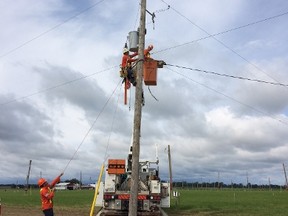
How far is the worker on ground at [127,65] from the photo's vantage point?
1357cm

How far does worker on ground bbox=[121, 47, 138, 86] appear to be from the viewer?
44.5 ft

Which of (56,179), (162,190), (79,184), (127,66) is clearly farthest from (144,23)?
(79,184)

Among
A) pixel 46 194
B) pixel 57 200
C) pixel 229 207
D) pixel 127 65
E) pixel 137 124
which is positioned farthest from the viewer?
pixel 57 200

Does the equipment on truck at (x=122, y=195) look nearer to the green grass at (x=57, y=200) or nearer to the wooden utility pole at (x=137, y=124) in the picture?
the wooden utility pole at (x=137, y=124)

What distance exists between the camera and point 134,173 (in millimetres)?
11305

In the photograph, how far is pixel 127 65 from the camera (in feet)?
44.9

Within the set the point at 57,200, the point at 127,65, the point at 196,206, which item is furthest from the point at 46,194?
the point at 57,200

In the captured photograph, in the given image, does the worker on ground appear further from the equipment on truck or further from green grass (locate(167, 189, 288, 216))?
green grass (locate(167, 189, 288, 216))

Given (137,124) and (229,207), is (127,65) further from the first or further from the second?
(229,207)

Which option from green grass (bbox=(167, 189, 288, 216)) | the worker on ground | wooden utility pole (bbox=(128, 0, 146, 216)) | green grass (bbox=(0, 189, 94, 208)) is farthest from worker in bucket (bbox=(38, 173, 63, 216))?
green grass (bbox=(0, 189, 94, 208))

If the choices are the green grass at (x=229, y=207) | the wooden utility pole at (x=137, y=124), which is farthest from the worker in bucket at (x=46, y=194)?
the green grass at (x=229, y=207)

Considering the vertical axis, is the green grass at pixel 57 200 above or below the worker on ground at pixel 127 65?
below

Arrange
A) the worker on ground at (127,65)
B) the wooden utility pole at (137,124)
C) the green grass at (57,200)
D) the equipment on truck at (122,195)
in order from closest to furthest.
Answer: the wooden utility pole at (137,124) → the worker on ground at (127,65) → the equipment on truck at (122,195) → the green grass at (57,200)

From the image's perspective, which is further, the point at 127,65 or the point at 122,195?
the point at 122,195
